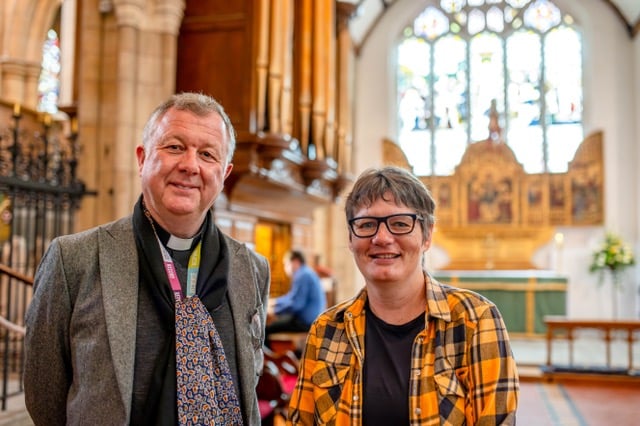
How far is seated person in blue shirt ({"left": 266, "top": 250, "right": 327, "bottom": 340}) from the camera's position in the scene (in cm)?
595

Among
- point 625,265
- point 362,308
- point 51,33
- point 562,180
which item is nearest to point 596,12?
point 562,180

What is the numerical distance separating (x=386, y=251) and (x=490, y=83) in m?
12.0

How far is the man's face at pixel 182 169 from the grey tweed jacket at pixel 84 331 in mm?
130

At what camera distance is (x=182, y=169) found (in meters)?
1.50

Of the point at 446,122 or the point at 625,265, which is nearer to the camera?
the point at 625,265

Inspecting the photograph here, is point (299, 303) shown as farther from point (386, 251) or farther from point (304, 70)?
point (386, 251)

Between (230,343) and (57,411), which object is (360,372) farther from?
(57,411)

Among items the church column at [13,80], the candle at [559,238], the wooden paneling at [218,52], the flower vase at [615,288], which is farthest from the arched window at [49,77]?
the flower vase at [615,288]

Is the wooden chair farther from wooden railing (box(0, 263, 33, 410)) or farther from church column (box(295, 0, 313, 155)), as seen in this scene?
church column (box(295, 0, 313, 155))

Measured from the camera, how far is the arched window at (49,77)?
1178 centimetres

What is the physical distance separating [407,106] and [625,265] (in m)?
5.10

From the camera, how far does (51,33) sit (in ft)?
41.2

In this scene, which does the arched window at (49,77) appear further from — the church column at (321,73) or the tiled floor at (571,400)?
the tiled floor at (571,400)

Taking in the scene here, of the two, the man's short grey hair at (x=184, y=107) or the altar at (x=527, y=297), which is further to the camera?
the altar at (x=527, y=297)
